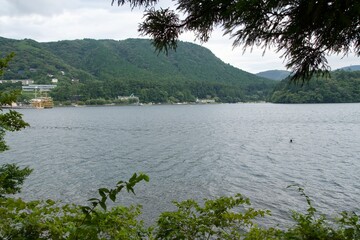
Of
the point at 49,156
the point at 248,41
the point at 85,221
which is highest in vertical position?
the point at 248,41

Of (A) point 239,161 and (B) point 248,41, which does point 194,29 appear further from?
(A) point 239,161

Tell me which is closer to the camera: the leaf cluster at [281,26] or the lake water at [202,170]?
the leaf cluster at [281,26]

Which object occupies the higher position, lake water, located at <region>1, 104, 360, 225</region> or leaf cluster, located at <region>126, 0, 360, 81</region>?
leaf cluster, located at <region>126, 0, 360, 81</region>

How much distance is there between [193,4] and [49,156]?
43.2 meters

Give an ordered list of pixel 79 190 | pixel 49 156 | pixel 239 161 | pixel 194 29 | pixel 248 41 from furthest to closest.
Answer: pixel 49 156, pixel 239 161, pixel 79 190, pixel 194 29, pixel 248 41

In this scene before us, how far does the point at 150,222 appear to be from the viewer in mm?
18609

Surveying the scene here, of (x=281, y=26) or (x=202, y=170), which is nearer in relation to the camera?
(x=281, y=26)

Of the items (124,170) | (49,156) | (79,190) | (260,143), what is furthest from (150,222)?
(260,143)

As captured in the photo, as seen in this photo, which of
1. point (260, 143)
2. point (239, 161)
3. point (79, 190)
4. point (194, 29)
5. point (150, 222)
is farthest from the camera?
point (260, 143)

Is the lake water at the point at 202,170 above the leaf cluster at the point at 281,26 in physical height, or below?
below

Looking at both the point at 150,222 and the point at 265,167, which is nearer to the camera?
the point at 150,222

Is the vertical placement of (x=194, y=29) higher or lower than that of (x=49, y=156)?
higher

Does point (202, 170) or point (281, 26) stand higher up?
point (281, 26)

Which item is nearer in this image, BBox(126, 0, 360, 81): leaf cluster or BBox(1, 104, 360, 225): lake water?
BBox(126, 0, 360, 81): leaf cluster
